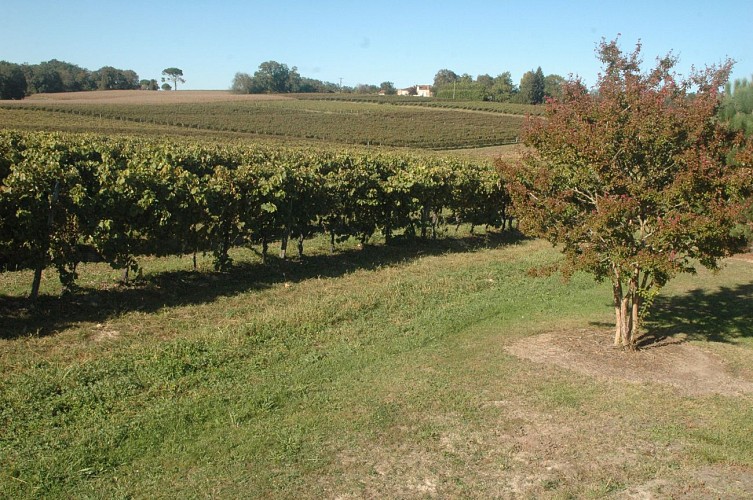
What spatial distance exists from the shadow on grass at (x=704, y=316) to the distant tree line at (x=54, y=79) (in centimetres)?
7489

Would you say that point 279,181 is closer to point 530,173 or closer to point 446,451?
point 530,173

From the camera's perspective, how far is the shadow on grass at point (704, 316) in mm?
8961

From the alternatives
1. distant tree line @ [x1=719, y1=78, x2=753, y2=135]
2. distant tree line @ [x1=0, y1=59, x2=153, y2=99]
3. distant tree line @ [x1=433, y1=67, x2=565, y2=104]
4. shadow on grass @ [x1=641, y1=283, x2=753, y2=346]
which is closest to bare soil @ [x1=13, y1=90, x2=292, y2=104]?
distant tree line @ [x1=0, y1=59, x2=153, y2=99]

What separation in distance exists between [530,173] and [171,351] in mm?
4898

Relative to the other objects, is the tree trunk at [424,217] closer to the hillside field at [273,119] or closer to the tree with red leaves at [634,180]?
the tree with red leaves at [634,180]

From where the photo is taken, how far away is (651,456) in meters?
5.16

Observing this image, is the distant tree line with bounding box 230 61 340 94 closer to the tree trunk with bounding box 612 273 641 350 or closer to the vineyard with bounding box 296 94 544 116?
the vineyard with bounding box 296 94 544 116

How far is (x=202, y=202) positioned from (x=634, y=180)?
6853 millimetres

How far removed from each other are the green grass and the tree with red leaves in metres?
1.47

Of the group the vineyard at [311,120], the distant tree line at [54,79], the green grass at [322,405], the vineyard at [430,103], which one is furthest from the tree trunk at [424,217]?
the vineyard at [430,103]

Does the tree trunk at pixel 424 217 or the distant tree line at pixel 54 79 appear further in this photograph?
the distant tree line at pixel 54 79

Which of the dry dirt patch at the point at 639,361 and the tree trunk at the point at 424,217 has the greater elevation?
the tree trunk at the point at 424,217

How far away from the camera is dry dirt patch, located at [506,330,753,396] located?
6.94 m

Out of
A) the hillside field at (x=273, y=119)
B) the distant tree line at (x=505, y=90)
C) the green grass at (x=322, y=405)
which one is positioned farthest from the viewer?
the distant tree line at (x=505, y=90)
